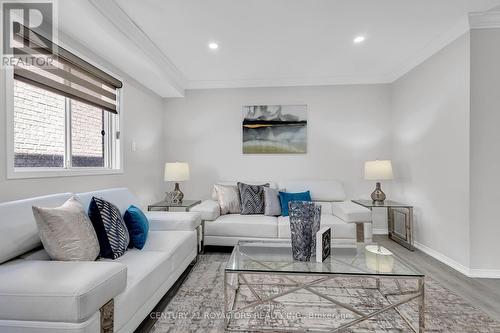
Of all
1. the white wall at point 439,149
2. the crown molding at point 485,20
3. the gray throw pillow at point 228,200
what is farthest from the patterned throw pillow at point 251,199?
the crown molding at point 485,20

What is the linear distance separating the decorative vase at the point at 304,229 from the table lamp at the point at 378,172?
6.60 ft

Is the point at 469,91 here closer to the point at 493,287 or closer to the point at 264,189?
the point at 493,287

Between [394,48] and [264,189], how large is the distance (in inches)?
94.4

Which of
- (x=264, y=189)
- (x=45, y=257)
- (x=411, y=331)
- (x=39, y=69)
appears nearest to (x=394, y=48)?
(x=264, y=189)

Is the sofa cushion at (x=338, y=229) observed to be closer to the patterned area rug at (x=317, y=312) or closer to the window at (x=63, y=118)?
the patterned area rug at (x=317, y=312)

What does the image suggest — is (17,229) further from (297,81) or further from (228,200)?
(297,81)

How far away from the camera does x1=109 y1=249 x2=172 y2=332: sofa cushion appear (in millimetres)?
1359

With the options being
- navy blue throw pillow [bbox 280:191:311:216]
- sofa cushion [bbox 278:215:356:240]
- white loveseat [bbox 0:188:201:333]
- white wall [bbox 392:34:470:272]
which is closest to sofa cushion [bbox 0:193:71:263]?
white loveseat [bbox 0:188:201:333]

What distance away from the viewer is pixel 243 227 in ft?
10.1

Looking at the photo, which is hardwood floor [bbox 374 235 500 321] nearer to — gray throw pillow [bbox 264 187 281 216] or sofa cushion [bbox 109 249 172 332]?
gray throw pillow [bbox 264 187 281 216]

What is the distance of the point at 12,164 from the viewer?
5.89 feet

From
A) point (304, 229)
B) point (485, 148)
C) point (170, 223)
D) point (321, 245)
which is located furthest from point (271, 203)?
point (485, 148)

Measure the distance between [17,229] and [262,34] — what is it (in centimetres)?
260

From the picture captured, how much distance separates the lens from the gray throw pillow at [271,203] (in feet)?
11.2
